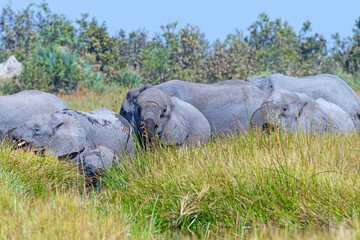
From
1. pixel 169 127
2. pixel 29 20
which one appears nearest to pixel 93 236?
pixel 169 127

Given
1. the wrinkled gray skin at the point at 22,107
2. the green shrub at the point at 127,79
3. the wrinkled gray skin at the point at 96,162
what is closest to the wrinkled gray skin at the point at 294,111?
the wrinkled gray skin at the point at 96,162

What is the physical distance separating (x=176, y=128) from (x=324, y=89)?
13.4ft

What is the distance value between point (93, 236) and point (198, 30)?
17.5 metres

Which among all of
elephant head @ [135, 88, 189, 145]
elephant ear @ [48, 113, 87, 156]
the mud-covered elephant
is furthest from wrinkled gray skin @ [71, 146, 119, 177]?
the mud-covered elephant

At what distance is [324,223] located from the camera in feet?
12.9

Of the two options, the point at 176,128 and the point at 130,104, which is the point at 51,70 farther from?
the point at 176,128

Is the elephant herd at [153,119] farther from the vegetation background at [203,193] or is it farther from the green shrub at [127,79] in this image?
the green shrub at [127,79]

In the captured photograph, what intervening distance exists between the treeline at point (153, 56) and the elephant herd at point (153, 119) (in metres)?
9.45

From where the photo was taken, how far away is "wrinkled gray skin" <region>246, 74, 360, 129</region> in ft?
31.2

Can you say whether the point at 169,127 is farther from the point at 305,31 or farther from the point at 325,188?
the point at 305,31

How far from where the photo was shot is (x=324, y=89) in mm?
9562

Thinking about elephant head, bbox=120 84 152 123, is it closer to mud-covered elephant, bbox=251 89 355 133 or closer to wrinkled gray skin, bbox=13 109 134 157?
wrinkled gray skin, bbox=13 109 134 157

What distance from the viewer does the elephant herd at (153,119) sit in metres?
6.18

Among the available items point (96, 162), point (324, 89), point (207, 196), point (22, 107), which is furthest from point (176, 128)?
point (324, 89)
